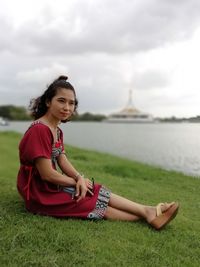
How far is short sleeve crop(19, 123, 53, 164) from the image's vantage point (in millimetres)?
4059

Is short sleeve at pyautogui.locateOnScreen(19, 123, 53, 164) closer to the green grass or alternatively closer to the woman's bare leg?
the green grass

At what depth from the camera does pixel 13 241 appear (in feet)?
11.0

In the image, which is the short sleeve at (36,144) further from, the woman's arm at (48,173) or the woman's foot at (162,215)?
the woman's foot at (162,215)

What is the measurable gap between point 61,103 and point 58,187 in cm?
84

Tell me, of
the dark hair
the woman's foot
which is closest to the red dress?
the dark hair

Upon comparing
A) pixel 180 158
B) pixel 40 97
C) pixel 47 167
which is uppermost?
pixel 40 97

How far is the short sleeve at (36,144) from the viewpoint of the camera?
4059 millimetres

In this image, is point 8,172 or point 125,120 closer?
point 8,172

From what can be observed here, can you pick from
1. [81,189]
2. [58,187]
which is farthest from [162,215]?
[58,187]

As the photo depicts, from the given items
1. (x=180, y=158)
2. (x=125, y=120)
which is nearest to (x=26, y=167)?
(x=180, y=158)

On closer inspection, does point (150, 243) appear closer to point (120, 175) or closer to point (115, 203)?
point (115, 203)

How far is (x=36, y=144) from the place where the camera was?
13.4 ft

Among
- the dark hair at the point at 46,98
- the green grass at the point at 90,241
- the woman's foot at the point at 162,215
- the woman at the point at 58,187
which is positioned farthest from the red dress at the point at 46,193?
the woman's foot at the point at 162,215

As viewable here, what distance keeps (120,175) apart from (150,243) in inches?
204
